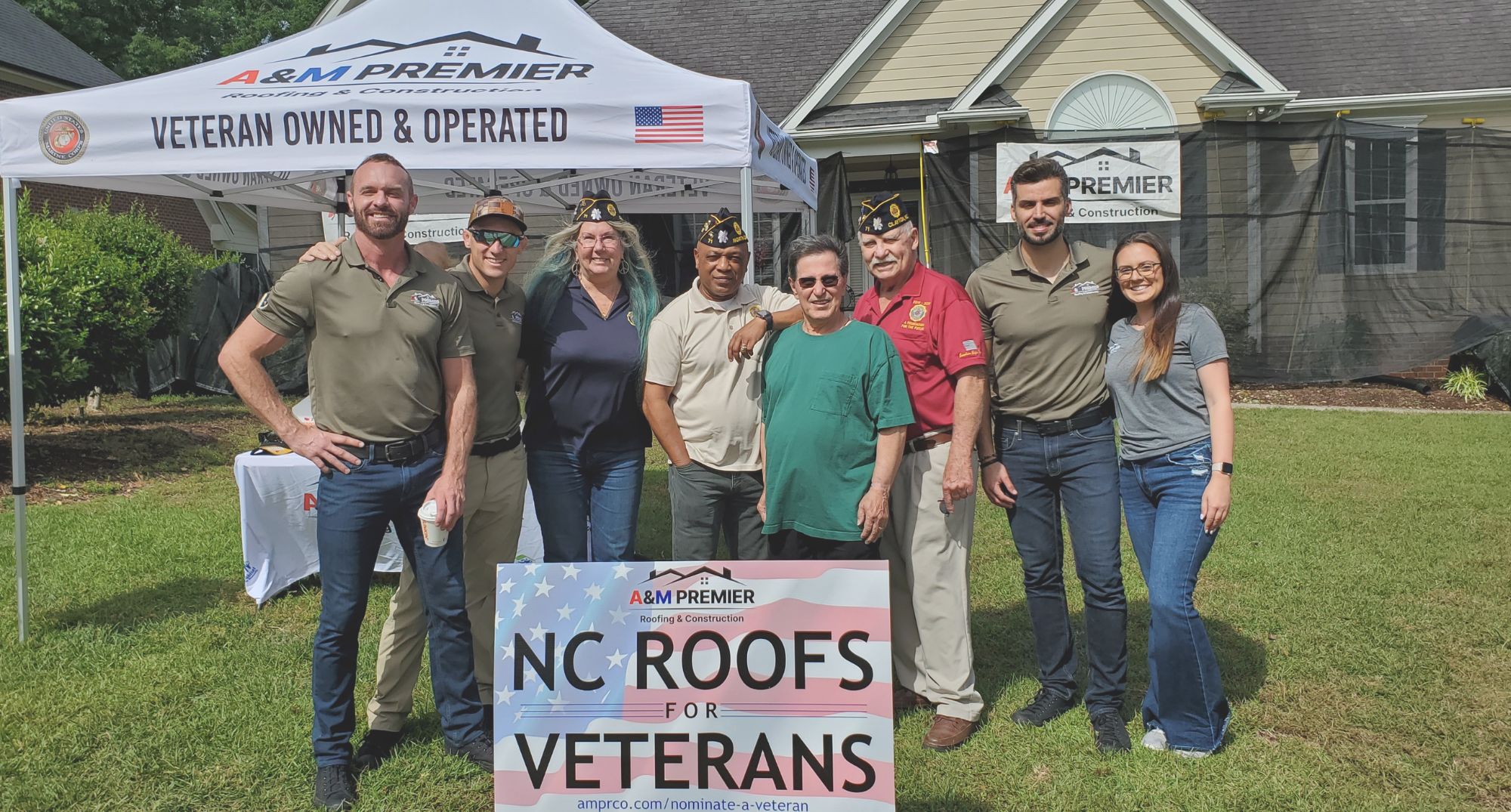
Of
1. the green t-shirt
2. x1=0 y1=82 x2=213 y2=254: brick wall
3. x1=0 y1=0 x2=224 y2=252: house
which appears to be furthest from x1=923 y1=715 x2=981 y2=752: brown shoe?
x1=0 y1=0 x2=224 y2=252: house

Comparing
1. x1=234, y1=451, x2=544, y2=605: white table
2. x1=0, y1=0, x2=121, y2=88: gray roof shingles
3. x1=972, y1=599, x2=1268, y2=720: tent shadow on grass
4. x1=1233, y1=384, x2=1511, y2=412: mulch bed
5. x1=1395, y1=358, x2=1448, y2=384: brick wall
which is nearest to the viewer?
x1=972, y1=599, x2=1268, y2=720: tent shadow on grass

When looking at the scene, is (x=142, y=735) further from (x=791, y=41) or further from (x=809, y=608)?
(x=791, y=41)

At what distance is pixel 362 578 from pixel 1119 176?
9.62m

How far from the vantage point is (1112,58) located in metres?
12.5

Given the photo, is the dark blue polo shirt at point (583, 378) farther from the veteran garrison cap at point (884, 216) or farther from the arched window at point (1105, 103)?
the arched window at point (1105, 103)

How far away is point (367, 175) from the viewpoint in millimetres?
3020

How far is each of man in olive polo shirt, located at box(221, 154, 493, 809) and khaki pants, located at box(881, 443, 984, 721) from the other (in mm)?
1581

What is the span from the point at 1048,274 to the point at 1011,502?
842 mm

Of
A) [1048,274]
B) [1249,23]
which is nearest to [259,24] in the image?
[1249,23]

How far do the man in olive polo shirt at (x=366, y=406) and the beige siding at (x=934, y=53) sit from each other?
36.4ft

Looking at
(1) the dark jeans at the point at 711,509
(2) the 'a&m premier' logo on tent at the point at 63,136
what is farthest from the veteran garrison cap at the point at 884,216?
(2) the 'a&m premier' logo on tent at the point at 63,136

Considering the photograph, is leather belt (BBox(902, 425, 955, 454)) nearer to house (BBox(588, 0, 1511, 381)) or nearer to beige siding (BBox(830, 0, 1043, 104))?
house (BBox(588, 0, 1511, 381))

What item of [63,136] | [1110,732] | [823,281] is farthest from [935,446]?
[63,136]

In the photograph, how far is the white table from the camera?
5.14 metres
